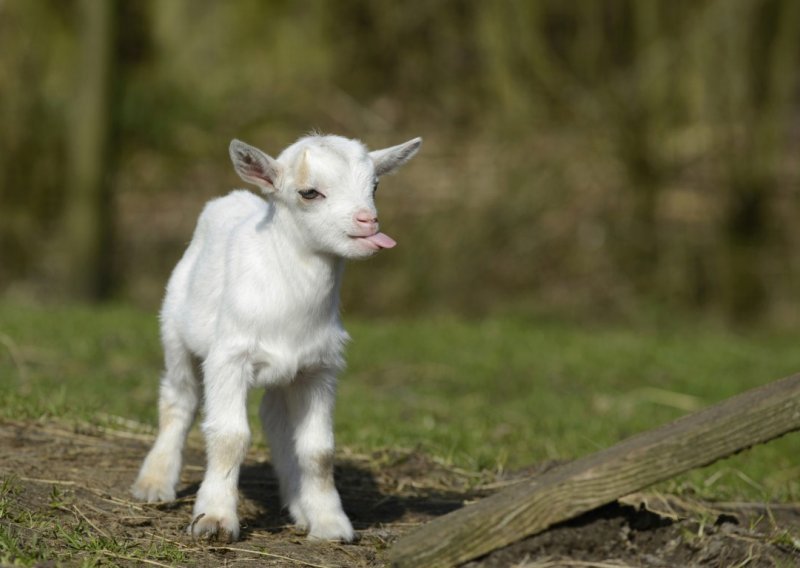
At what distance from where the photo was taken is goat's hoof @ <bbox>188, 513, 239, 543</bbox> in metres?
4.80

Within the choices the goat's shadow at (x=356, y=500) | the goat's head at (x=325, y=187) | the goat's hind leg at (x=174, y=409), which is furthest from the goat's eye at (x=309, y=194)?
the goat's shadow at (x=356, y=500)

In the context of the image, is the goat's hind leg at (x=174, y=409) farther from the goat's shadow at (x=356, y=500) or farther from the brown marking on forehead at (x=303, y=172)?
the brown marking on forehead at (x=303, y=172)

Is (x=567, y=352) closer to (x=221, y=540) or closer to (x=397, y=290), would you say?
(x=397, y=290)

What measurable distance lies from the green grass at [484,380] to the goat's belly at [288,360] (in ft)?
5.47

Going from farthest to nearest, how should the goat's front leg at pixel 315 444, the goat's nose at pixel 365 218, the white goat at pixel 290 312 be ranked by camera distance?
the goat's front leg at pixel 315 444, the white goat at pixel 290 312, the goat's nose at pixel 365 218

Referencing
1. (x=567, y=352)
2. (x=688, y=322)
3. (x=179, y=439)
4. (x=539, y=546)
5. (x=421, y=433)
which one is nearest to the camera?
(x=539, y=546)

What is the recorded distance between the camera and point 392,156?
16.8 ft

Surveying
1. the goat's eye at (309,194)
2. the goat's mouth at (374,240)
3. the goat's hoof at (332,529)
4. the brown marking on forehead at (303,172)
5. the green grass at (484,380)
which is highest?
the brown marking on forehead at (303,172)

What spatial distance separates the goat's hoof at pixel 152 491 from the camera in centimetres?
537

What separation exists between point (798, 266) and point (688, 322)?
1.56 meters

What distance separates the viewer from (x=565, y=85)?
50.4 ft

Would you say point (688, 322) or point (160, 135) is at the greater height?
point (160, 135)

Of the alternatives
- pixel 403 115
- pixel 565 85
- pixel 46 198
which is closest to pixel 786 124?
pixel 565 85

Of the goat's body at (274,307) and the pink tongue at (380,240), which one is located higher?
the pink tongue at (380,240)
